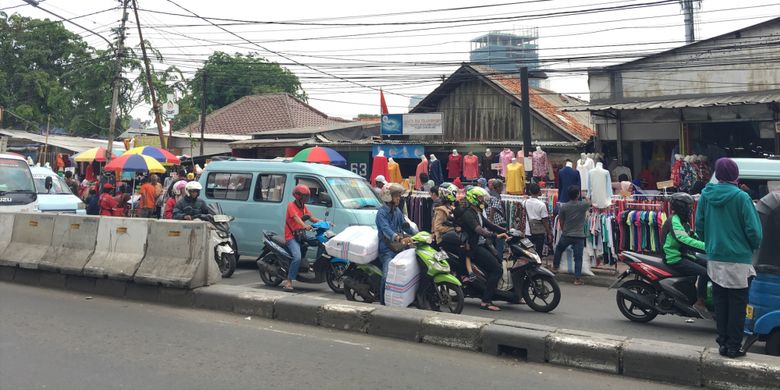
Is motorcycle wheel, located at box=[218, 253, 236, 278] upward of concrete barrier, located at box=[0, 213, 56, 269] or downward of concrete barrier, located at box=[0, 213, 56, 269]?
downward

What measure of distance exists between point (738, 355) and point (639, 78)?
1381cm

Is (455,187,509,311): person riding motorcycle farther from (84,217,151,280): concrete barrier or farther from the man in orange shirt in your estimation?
the man in orange shirt

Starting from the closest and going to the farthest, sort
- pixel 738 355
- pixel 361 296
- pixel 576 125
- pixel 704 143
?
1. pixel 738 355
2. pixel 361 296
3. pixel 704 143
4. pixel 576 125

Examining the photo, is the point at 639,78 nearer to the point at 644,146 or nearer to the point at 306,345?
the point at 644,146

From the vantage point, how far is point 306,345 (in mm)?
6012

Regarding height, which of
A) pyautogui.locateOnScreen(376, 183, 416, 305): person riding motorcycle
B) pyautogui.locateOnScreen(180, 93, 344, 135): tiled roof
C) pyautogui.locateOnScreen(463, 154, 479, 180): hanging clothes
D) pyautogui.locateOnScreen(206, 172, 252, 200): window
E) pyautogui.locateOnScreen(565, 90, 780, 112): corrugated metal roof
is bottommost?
pyautogui.locateOnScreen(376, 183, 416, 305): person riding motorcycle

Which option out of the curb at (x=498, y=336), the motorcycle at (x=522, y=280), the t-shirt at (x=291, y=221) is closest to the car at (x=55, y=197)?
the curb at (x=498, y=336)

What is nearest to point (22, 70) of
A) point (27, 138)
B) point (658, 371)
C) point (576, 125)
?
point (27, 138)

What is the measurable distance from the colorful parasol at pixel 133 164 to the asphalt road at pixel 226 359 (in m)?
8.81

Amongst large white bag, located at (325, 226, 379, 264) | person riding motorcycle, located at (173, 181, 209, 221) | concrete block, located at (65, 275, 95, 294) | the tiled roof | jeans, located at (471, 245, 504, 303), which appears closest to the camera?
large white bag, located at (325, 226, 379, 264)

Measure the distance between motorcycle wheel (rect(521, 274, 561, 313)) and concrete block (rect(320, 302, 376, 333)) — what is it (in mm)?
2179

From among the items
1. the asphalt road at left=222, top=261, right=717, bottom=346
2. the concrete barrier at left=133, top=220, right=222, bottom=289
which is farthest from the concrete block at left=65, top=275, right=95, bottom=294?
the asphalt road at left=222, top=261, right=717, bottom=346

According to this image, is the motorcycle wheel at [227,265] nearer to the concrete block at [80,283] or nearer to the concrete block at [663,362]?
the concrete block at [80,283]

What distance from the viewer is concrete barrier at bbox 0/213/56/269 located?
920 centimetres
